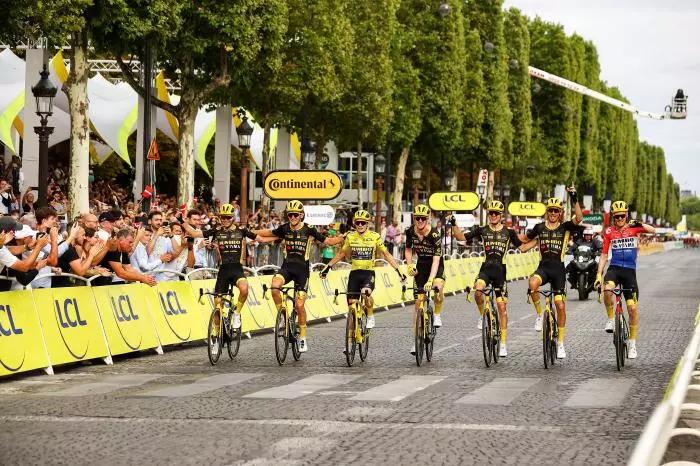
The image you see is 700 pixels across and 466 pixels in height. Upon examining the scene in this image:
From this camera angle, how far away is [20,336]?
613 inches

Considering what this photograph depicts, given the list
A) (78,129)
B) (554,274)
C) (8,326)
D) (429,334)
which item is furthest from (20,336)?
(78,129)

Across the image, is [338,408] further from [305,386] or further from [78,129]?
[78,129]

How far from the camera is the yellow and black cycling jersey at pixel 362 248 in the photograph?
1809cm

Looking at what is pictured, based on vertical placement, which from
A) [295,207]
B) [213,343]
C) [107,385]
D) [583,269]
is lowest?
[107,385]

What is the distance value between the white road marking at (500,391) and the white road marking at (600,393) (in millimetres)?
560

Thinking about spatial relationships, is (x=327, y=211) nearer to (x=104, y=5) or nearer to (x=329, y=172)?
(x=329, y=172)

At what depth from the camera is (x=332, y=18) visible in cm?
4456

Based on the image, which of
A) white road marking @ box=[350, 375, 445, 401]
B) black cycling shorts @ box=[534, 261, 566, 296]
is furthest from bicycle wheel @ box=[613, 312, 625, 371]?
white road marking @ box=[350, 375, 445, 401]

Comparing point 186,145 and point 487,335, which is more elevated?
point 186,145

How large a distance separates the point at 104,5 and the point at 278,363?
42.0ft

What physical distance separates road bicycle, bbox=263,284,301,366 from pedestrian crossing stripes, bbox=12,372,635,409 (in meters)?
1.39

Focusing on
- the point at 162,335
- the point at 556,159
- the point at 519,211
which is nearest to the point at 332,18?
the point at 519,211

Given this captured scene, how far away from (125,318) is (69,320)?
157 cm

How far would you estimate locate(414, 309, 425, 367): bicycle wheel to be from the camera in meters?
17.4
